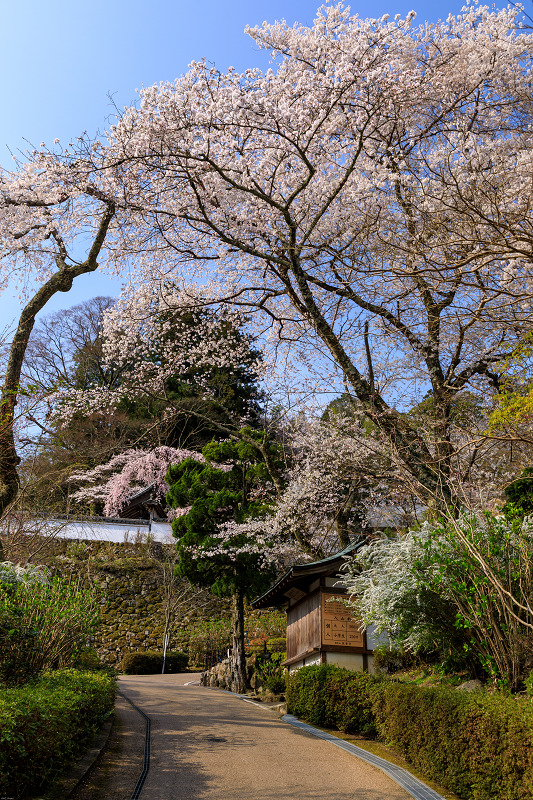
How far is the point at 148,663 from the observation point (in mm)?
17656

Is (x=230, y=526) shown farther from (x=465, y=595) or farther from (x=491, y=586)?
(x=491, y=586)

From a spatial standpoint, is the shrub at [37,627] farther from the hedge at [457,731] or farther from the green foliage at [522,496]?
the green foliage at [522,496]

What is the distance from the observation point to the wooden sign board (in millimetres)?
9523

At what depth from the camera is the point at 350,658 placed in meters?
9.49

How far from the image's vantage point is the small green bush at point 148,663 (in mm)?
17483

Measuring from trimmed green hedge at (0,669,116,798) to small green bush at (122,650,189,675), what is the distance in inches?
467

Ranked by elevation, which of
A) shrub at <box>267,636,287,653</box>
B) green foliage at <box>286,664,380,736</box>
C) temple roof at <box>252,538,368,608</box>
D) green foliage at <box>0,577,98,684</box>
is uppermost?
temple roof at <box>252,538,368,608</box>

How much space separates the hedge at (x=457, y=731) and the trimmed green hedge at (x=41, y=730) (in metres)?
3.28

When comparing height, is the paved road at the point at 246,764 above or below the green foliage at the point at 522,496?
below

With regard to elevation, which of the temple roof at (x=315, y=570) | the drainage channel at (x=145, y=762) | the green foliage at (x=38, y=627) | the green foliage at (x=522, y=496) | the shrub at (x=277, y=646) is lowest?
the drainage channel at (x=145, y=762)

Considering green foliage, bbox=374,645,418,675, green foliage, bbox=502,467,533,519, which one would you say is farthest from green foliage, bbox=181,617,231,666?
green foliage, bbox=502,467,533,519

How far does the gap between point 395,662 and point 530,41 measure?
969cm

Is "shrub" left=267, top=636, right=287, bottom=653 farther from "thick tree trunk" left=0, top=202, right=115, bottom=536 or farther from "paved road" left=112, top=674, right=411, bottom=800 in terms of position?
"thick tree trunk" left=0, top=202, right=115, bottom=536

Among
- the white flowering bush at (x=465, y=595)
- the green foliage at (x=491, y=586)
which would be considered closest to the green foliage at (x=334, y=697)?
the white flowering bush at (x=465, y=595)
